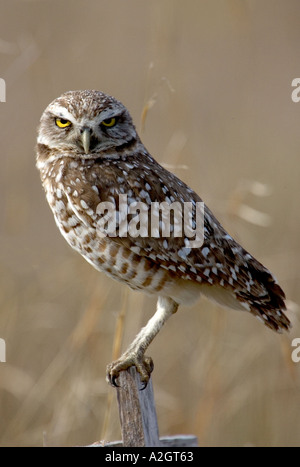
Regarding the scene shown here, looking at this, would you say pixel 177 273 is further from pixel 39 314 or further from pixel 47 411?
pixel 47 411

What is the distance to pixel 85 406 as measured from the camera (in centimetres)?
405

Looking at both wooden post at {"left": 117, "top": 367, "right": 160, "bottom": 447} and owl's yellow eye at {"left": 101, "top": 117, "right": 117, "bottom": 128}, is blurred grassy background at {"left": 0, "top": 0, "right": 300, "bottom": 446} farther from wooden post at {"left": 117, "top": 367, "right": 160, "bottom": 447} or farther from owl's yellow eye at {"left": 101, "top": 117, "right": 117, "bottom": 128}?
wooden post at {"left": 117, "top": 367, "right": 160, "bottom": 447}

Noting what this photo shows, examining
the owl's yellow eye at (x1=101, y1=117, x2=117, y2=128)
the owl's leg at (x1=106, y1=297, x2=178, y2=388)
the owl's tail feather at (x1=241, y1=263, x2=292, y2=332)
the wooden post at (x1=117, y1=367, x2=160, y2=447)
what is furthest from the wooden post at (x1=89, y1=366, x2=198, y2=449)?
the owl's yellow eye at (x1=101, y1=117, x2=117, y2=128)

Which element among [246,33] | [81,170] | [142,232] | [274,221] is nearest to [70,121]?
[81,170]

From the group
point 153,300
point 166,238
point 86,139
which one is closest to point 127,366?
point 166,238

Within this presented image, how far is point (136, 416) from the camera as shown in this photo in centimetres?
254

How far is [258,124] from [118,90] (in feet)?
4.26

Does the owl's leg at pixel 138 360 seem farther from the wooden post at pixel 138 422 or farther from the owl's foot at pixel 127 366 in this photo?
the wooden post at pixel 138 422

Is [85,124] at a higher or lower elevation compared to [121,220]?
higher

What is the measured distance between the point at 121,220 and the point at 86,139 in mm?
347

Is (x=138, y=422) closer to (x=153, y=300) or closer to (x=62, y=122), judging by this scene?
(x=62, y=122)

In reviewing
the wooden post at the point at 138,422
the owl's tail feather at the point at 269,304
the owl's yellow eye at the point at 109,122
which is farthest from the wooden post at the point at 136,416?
the owl's yellow eye at the point at 109,122

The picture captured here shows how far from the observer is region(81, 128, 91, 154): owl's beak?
296 cm

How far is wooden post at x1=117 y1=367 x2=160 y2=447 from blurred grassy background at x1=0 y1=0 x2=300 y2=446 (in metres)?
0.67
